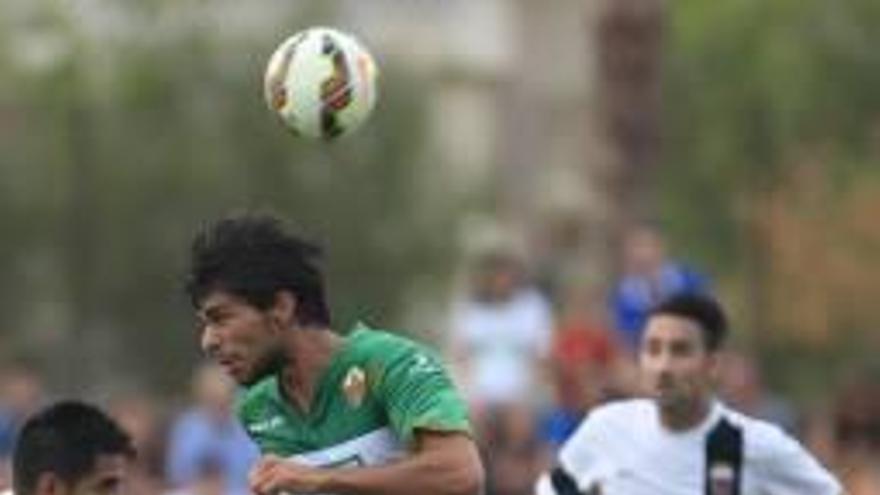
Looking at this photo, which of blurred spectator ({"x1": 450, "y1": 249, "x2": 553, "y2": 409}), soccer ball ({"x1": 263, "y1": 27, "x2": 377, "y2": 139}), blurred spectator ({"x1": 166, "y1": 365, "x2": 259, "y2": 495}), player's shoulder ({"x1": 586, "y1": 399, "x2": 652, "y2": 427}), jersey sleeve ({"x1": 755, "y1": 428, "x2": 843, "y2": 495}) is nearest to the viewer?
soccer ball ({"x1": 263, "y1": 27, "x2": 377, "y2": 139})

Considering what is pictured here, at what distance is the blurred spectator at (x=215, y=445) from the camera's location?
21562 millimetres

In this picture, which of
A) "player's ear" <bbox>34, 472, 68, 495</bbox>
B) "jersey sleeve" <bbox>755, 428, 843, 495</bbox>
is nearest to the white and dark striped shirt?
"jersey sleeve" <bbox>755, 428, 843, 495</bbox>

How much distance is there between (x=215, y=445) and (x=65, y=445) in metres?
11.1

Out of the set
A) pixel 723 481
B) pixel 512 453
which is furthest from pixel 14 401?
pixel 723 481

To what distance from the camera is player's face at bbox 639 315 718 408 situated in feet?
44.2

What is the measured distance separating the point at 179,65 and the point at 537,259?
5.44 metres

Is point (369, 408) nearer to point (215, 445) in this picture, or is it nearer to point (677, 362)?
point (677, 362)

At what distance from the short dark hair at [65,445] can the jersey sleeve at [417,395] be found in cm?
75

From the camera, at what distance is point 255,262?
1082 cm

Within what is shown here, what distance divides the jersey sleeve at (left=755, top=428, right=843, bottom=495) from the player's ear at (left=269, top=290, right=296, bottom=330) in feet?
10.0

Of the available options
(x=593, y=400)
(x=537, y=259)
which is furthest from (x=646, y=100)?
(x=537, y=259)

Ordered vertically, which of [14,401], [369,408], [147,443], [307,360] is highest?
[307,360]

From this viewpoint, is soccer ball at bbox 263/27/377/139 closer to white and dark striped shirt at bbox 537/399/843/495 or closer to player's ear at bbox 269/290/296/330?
player's ear at bbox 269/290/296/330

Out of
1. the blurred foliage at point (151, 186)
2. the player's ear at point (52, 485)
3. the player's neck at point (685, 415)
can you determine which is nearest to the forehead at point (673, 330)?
the player's neck at point (685, 415)
